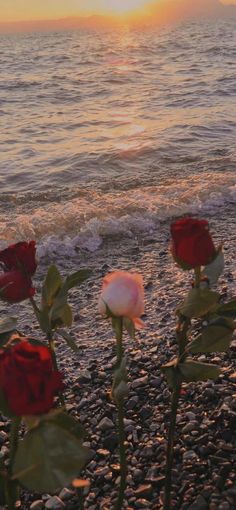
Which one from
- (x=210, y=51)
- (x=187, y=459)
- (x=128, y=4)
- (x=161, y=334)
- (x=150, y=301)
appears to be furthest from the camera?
(x=128, y=4)

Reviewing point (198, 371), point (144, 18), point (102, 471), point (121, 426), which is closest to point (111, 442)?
point (102, 471)

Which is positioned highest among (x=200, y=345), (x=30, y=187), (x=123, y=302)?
(x=123, y=302)

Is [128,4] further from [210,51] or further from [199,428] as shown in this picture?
[199,428]

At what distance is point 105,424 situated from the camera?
317cm

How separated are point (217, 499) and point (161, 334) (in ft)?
5.56

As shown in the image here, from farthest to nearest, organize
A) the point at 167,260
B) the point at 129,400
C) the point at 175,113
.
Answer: the point at 175,113
the point at 167,260
the point at 129,400

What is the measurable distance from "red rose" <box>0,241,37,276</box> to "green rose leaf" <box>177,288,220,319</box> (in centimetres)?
48

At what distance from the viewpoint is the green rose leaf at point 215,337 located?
1.91 metres

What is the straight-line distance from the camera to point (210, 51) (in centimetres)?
2525

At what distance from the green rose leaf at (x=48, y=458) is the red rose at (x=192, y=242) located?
62cm

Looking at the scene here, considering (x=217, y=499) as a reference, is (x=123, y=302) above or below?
above

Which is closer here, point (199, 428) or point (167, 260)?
point (199, 428)

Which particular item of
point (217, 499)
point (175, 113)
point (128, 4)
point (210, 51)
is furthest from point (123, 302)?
point (128, 4)

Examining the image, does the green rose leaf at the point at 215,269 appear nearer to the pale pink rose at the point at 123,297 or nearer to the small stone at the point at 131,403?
the pale pink rose at the point at 123,297
